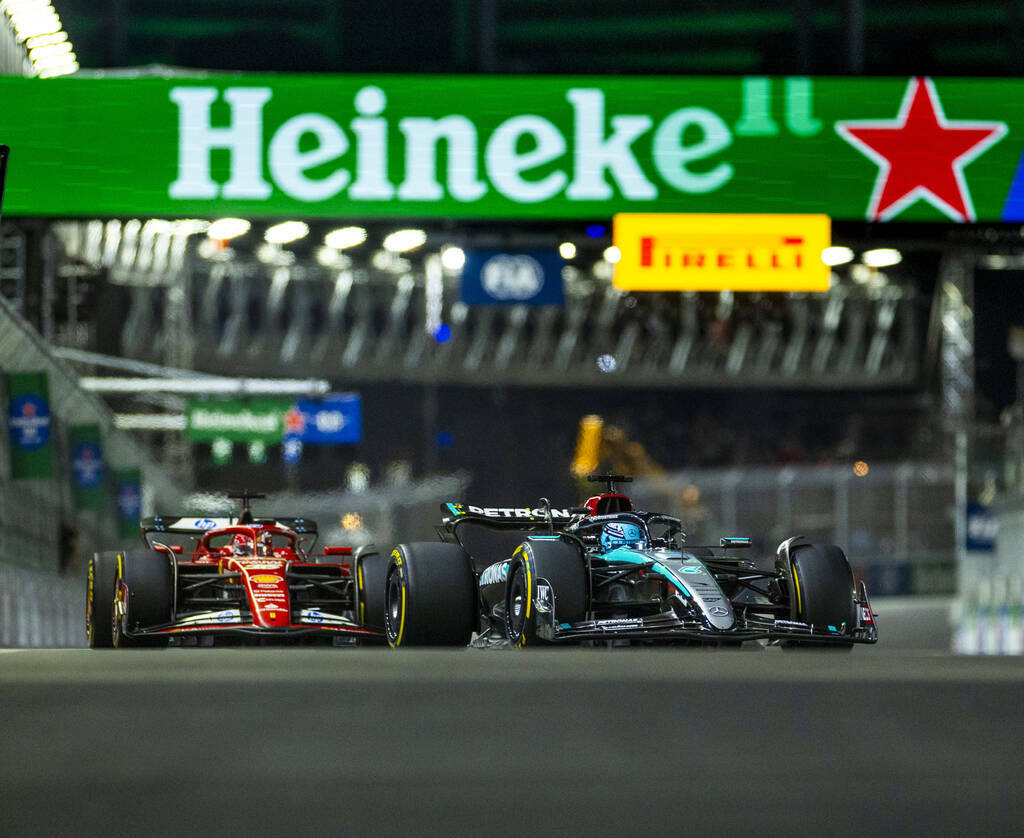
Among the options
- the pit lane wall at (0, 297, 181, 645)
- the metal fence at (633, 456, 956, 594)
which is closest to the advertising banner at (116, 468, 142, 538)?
the pit lane wall at (0, 297, 181, 645)

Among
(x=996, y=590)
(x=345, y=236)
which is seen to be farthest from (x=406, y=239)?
(x=996, y=590)

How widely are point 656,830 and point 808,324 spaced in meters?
34.9

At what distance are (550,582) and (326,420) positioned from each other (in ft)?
65.0

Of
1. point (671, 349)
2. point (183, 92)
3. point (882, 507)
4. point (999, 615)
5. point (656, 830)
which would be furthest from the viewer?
point (671, 349)

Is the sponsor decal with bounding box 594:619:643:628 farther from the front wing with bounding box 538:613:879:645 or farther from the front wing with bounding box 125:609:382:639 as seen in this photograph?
the front wing with bounding box 125:609:382:639

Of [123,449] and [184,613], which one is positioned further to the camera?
[123,449]

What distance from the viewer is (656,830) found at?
295 centimetres

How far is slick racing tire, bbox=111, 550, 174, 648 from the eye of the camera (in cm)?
1134

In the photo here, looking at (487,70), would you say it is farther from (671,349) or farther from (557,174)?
(671,349)

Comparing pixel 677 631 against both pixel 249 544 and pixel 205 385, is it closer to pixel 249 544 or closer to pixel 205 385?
pixel 249 544

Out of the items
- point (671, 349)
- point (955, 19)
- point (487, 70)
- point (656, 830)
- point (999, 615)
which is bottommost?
point (999, 615)

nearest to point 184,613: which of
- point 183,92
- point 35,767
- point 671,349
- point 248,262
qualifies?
point 183,92

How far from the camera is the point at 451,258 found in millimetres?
29609

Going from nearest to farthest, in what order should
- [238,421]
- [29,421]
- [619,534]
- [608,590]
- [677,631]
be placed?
[677,631]
[619,534]
[608,590]
[29,421]
[238,421]
